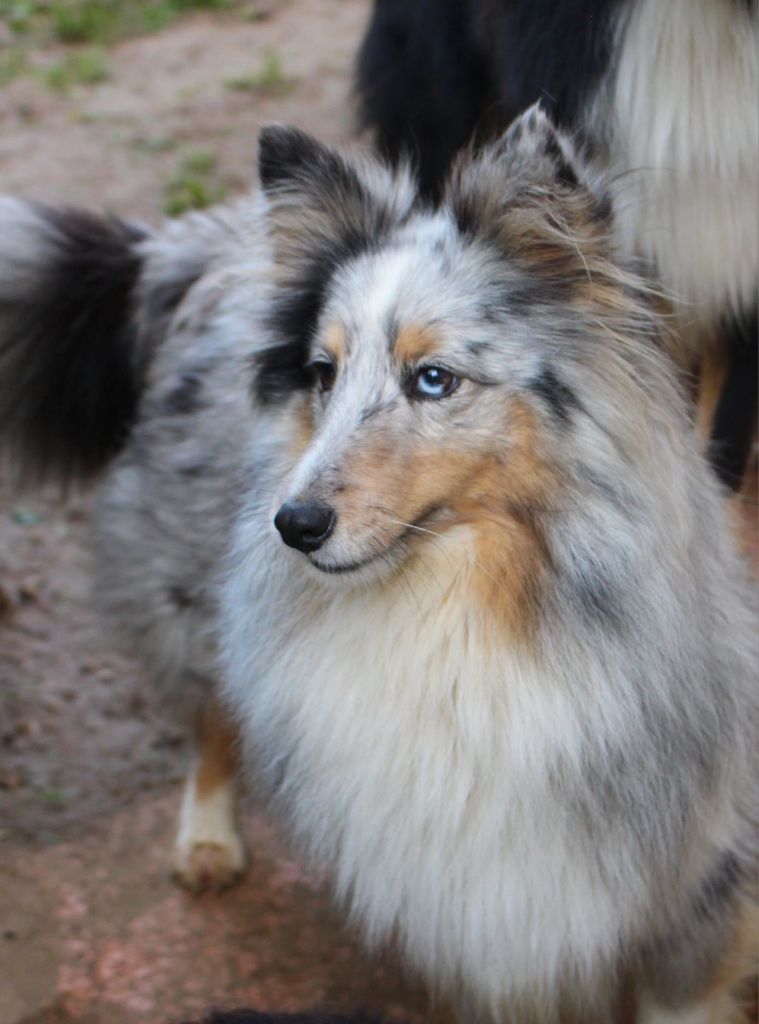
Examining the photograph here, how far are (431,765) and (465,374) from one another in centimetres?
70

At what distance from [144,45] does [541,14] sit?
5082mm

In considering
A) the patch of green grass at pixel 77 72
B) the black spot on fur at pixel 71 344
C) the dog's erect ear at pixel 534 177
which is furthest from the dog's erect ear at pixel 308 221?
the patch of green grass at pixel 77 72

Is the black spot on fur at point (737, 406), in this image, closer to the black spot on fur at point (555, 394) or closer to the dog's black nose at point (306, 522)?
the black spot on fur at point (555, 394)

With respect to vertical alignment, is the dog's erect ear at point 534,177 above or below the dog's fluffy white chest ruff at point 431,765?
above

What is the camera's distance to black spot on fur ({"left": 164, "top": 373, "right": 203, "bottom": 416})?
3379 mm

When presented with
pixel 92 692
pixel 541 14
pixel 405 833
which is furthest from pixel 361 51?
pixel 405 833

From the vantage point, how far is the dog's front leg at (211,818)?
355cm

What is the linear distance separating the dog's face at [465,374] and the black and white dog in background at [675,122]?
0.30 metres

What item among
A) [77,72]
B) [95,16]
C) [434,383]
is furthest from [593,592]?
[95,16]

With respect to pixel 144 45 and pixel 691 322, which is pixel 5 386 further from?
pixel 144 45

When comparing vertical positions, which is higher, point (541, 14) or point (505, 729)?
point (541, 14)

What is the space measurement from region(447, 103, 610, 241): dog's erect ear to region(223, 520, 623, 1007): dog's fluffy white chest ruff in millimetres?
585

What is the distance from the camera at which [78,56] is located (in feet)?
→ 24.6

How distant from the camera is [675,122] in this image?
A: 9.99ft
